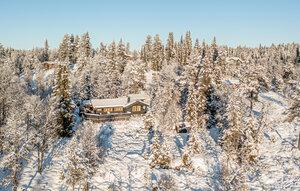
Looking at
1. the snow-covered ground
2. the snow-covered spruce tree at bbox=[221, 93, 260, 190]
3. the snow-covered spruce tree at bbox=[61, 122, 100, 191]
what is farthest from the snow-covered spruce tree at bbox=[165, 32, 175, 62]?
the snow-covered spruce tree at bbox=[61, 122, 100, 191]

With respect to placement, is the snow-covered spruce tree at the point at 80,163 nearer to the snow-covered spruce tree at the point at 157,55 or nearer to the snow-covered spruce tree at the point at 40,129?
the snow-covered spruce tree at the point at 40,129

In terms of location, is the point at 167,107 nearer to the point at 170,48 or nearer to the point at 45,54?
the point at 170,48

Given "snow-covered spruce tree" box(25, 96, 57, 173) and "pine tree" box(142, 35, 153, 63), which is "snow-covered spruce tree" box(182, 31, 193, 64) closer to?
"pine tree" box(142, 35, 153, 63)

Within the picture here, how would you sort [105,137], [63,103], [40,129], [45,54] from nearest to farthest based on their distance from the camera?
[40,129] < [63,103] < [105,137] < [45,54]

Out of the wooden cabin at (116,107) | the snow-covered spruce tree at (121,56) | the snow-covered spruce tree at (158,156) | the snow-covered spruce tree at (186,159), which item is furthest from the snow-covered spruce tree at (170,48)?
the snow-covered spruce tree at (158,156)

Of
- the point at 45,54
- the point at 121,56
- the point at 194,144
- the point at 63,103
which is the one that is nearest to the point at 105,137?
the point at 63,103
